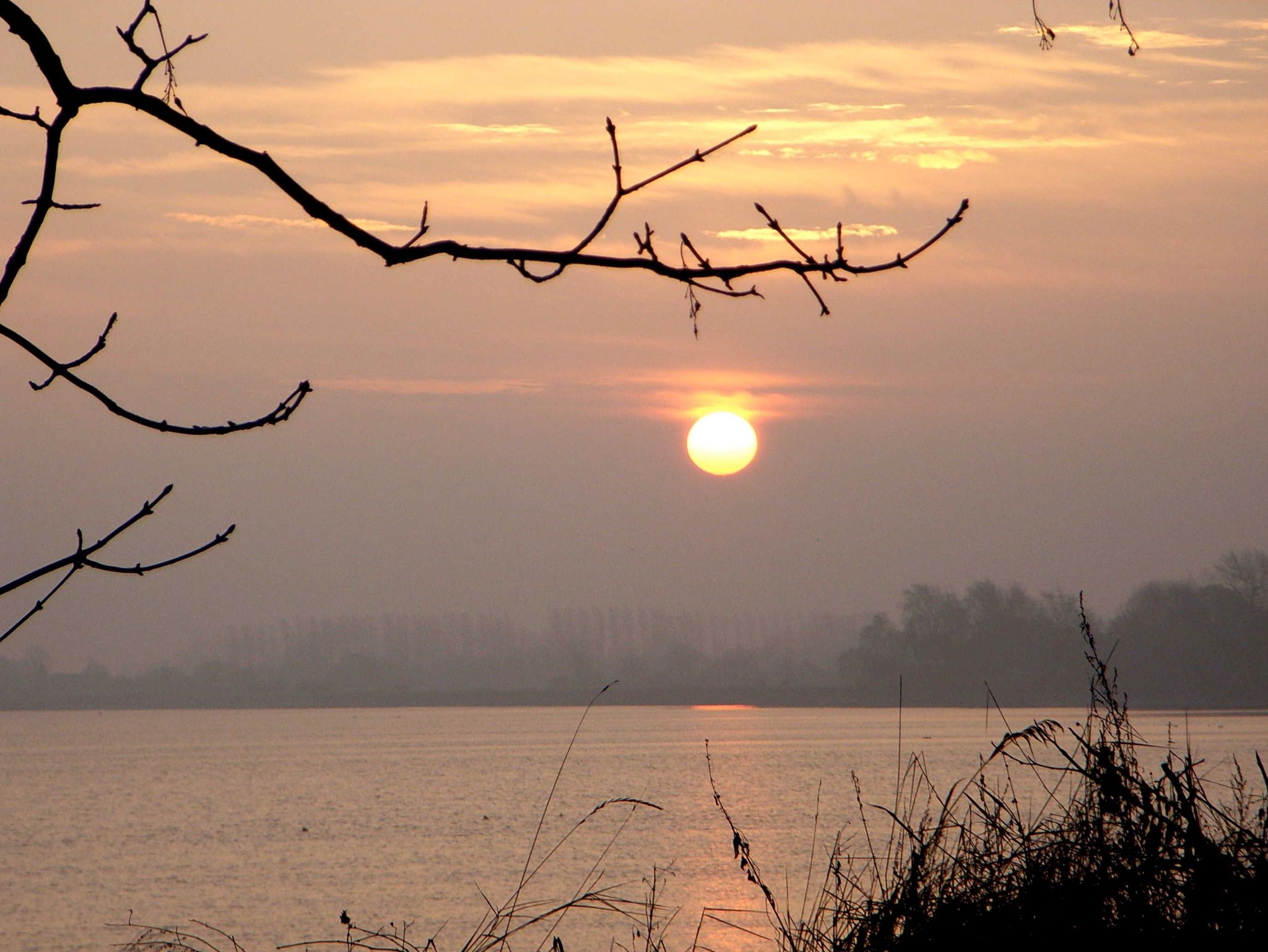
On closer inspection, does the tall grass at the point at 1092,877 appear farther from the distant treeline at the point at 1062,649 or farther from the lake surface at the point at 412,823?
the distant treeline at the point at 1062,649

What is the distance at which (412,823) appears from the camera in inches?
1748

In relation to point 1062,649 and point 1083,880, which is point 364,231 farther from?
point 1062,649

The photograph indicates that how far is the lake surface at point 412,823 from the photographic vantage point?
26.8m

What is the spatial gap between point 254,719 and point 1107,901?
607ft

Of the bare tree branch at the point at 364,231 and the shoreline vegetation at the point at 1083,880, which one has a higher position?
the bare tree branch at the point at 364,231

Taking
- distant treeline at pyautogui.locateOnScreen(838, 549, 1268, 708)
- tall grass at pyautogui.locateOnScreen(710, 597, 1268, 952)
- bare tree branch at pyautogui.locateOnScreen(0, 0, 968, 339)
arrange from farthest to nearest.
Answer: distant treeline at pyautogui.locateOnScreen(838, 549, 1268, 708)
tall grass at pyautogui.locateOnScreen(710, 597, 1268, 952)
bare tree branch at pyautogui.locateOnScreen(0, 0, 968, 339)

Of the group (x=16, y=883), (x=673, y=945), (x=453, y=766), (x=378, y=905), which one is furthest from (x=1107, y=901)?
(x=453, y=766)

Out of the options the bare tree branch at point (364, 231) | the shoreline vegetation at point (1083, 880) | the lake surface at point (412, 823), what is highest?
the bare tree branch at point (364, 231)

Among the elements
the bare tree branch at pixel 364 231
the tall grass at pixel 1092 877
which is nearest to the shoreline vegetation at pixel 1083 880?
the tall grass at pixel 1092 877

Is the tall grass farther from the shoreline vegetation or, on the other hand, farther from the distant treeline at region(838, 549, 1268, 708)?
the distant treeline at region(838, 549, 1268, 708)

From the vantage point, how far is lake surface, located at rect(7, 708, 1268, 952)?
26.8 m

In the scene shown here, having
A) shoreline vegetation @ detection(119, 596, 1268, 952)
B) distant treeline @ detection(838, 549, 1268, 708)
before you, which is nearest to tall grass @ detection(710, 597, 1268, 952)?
shoreline vegetation @ detection(119, 596, 1268, 952)

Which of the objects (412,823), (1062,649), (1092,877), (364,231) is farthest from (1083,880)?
(1062,649)

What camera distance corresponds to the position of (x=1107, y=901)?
146 inches
